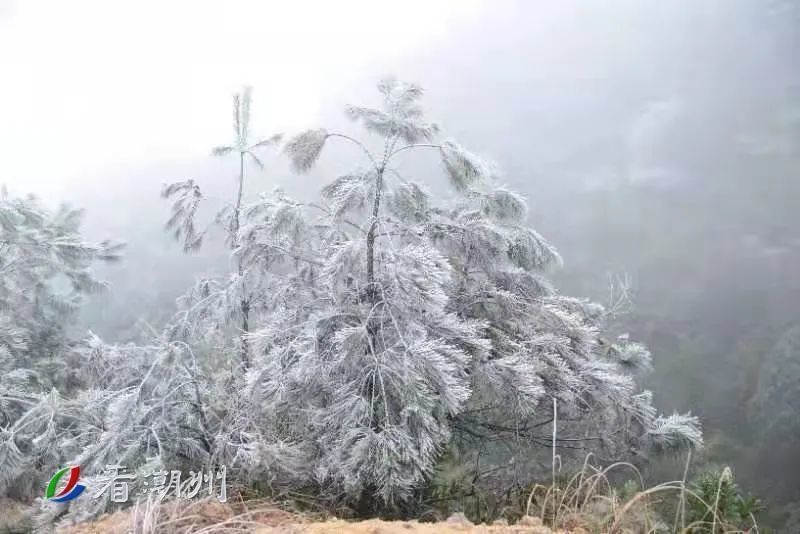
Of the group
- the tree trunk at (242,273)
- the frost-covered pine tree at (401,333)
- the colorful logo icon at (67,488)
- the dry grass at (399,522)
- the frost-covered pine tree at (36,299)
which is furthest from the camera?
the frost-covered pine tree at (36,299)

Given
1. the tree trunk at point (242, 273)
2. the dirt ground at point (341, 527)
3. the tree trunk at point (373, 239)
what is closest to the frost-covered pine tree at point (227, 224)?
the tree trunk at point (242, 273)

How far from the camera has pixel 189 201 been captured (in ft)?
17.4

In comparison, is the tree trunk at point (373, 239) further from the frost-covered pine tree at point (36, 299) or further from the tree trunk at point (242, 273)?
the frost-covered pine tree at point (36, 299)

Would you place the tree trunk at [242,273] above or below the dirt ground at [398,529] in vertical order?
above

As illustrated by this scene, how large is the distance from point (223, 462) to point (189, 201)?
107 inches

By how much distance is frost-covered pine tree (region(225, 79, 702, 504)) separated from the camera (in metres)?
3.11

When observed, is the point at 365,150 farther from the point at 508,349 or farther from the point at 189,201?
the point at 189,201

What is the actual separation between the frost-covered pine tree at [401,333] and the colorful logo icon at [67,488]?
85 cm

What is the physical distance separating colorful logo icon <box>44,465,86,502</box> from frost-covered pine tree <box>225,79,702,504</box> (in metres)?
0.85

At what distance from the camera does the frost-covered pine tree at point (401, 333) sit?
10.2 feet

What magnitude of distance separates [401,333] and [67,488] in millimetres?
2024

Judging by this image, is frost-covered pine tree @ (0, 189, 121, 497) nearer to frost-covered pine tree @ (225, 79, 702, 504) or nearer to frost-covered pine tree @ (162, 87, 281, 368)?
frost-covered pine tree @ (162, 87, 281, 368)

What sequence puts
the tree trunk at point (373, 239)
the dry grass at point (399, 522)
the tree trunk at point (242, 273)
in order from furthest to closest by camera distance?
the tree trunk at point (242, 273)
the tree trunk at point (373, 239)
the dry grass at point (399, 522)

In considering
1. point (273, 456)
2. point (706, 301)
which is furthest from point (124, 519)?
point (706, 301)
